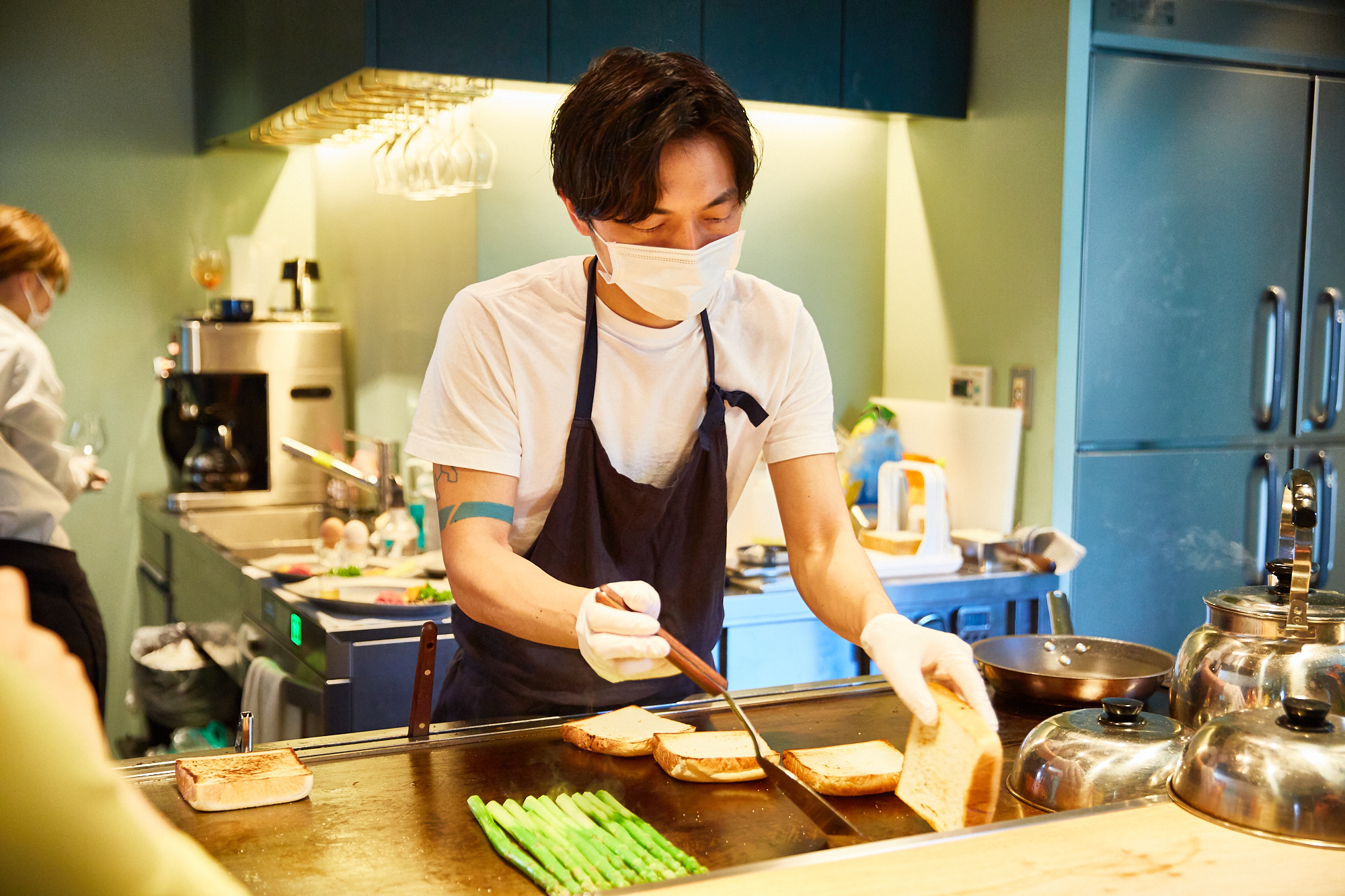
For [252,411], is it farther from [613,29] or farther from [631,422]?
[631,422]

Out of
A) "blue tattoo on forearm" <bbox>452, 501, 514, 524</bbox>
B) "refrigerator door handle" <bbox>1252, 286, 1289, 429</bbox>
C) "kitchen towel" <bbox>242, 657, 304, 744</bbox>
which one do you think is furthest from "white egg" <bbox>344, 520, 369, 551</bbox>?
"refrigerator door handle" <bbox>1252, 286, 1289, 429</bbox>

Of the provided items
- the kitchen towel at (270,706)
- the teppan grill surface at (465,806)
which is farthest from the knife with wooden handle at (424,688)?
the kitchen towel at (270,706)

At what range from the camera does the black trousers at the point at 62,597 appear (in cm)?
272

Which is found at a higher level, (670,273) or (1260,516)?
(670,273)

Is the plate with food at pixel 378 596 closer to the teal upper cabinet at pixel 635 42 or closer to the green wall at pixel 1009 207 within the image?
the teal upper cabinet at pixel 635 42

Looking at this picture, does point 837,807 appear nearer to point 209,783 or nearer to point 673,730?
point 673,730

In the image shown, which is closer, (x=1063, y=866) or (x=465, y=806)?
(x=1063, y=866)

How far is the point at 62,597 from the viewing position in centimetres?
279

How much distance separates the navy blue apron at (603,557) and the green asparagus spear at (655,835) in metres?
0.37

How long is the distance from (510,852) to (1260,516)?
8.89ft

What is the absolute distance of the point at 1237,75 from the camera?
3053mm

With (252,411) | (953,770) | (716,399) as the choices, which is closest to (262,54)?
(252,411)

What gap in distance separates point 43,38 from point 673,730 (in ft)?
12.1

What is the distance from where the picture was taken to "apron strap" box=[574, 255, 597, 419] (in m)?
1.61
